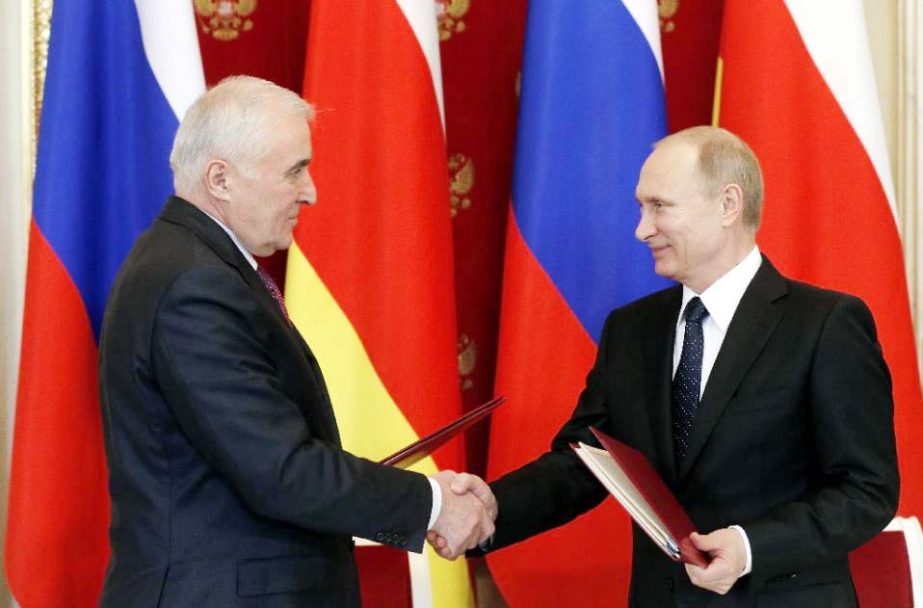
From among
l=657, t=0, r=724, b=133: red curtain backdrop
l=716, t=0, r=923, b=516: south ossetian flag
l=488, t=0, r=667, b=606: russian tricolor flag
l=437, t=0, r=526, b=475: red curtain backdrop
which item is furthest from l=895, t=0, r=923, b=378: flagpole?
l=437, t=0, r=526, b=475: red curtain backdrop

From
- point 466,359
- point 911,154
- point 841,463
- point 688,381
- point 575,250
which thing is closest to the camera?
point 841,463

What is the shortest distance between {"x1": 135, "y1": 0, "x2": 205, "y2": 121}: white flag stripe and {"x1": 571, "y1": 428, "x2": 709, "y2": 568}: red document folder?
1324 mm

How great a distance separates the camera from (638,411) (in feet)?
7.18

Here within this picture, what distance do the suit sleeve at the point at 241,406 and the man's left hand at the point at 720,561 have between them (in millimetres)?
514

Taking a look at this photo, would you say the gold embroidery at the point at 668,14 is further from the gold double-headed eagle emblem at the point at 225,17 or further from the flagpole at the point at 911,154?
the gold double-headed eagle emblem at the point at 225,17

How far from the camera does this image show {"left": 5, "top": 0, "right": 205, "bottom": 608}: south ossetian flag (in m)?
2.63

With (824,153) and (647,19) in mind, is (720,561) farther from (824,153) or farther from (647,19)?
(647,19)

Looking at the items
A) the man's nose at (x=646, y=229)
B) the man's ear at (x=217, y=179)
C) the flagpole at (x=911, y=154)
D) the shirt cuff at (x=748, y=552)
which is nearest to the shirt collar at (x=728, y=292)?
the man's nose at (x=646, y=229)

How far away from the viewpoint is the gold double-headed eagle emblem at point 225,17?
303 centimetres

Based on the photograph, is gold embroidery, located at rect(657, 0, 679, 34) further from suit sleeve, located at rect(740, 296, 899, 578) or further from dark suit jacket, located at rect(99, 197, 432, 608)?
dark suit jacket, located at rect(99, 197, 432, 608)

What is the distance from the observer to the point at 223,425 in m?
1.73

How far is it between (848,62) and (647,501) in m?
1.37

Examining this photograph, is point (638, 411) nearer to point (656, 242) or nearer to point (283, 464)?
point (656, 242)

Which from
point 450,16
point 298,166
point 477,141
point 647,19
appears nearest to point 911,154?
point 647,19
